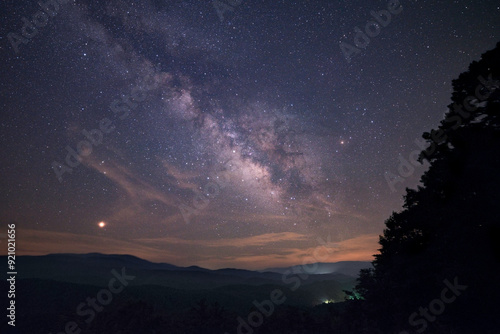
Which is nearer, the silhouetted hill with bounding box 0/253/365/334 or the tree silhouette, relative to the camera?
the tree silhouette

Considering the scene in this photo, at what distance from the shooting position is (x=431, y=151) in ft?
43.9

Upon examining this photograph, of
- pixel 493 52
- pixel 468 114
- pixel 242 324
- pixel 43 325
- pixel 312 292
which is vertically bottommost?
pixel 312 292

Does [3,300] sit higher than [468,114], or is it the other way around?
[468,114]

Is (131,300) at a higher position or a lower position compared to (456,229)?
lower

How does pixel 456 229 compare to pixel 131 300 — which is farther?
pixel 131 300

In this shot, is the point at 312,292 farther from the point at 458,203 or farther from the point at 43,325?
the point at 458,203

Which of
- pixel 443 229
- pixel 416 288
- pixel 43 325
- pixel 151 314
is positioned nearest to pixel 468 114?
pixel 443 229

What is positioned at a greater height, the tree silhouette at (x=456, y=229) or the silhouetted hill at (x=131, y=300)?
the tree silhouette at (x=456, y=229)

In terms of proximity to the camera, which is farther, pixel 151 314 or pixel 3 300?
pixel 3 300

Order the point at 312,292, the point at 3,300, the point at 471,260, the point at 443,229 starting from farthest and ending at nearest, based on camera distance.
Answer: the point at 312,292
the point at 3,300
the point at 443,229
the point at 471,260

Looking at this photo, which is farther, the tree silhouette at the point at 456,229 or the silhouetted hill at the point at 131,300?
the silhouetted hill at the point at 131,300

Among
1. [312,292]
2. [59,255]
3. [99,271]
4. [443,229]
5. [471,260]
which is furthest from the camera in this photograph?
[59,255]

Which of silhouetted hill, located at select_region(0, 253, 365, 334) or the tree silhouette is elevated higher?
the tree silhouette

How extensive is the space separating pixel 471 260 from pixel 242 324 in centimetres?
1256
